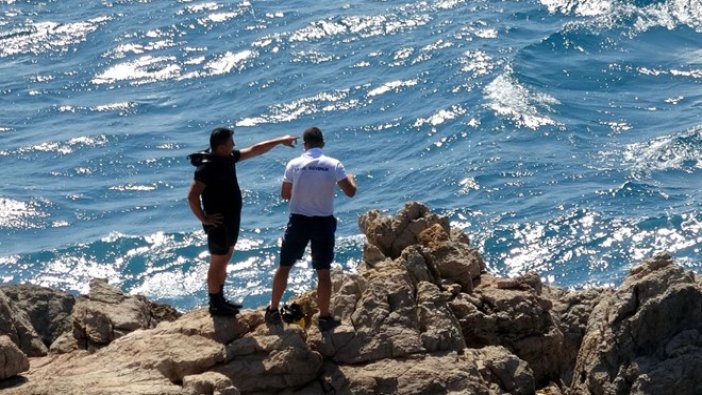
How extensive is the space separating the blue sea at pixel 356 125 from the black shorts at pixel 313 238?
51.0ft

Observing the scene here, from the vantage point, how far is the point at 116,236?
144ft

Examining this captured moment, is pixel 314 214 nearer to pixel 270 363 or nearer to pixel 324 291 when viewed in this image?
pixel 324 291

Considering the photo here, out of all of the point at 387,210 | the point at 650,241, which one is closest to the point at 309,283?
the point at 387,210

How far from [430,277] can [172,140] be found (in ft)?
106

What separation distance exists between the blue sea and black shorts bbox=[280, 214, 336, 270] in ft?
51.0

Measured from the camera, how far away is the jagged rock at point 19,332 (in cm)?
2075

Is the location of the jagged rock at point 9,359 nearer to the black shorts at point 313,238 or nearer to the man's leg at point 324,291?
the black shorts at point 313,238

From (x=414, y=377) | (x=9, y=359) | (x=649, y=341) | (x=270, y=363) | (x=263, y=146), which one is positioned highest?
(x=263, y=146)

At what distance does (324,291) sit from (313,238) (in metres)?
0.67

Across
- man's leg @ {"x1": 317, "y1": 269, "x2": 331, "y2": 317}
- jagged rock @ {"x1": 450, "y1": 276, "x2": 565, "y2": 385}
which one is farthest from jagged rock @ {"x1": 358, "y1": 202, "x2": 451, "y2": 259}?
man's leg @ {"x1": 317, "y1": 269, "x2": 331, "y2": 317}

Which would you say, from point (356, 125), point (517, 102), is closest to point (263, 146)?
point (356, 125)

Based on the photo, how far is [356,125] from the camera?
52.5 metres

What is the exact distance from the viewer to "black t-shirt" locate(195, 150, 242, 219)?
62.9 ft

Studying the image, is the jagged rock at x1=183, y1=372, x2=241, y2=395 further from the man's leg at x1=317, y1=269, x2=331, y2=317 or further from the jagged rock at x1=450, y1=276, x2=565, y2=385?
the jagged rock at x1=450, y1=276, x2=565, y2=385
